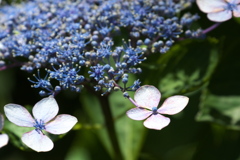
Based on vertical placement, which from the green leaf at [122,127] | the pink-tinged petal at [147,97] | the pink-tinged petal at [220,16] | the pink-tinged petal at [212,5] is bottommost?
the green leaf at [122,127]

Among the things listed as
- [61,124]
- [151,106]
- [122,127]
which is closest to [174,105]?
[151,106]

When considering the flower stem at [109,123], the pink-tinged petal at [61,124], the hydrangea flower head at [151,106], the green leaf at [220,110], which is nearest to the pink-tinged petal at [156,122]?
the hydrangea flower head at [151,106]

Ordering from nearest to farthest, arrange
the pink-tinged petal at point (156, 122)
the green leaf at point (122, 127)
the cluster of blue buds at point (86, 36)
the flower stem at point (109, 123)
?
1. the pink-tinged petal at point (156, 122)
2. the cluster of blue buds at point (86, 36)
3. the flower stem at point (109, 123)
4. the green leaf at point (122, 127)

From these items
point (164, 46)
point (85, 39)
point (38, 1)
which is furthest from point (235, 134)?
point (38, 1)

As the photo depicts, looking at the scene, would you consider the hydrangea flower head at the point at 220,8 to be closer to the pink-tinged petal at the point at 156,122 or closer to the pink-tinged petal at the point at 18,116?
the pink-tinged petal at the point at 156,122

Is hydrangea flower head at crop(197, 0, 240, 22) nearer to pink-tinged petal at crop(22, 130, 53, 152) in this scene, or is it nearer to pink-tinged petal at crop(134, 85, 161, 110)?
pink-tinged petal at crop(134, 85, 161, 110)

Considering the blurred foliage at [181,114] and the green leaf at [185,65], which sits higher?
the green leaf at [185,65]
